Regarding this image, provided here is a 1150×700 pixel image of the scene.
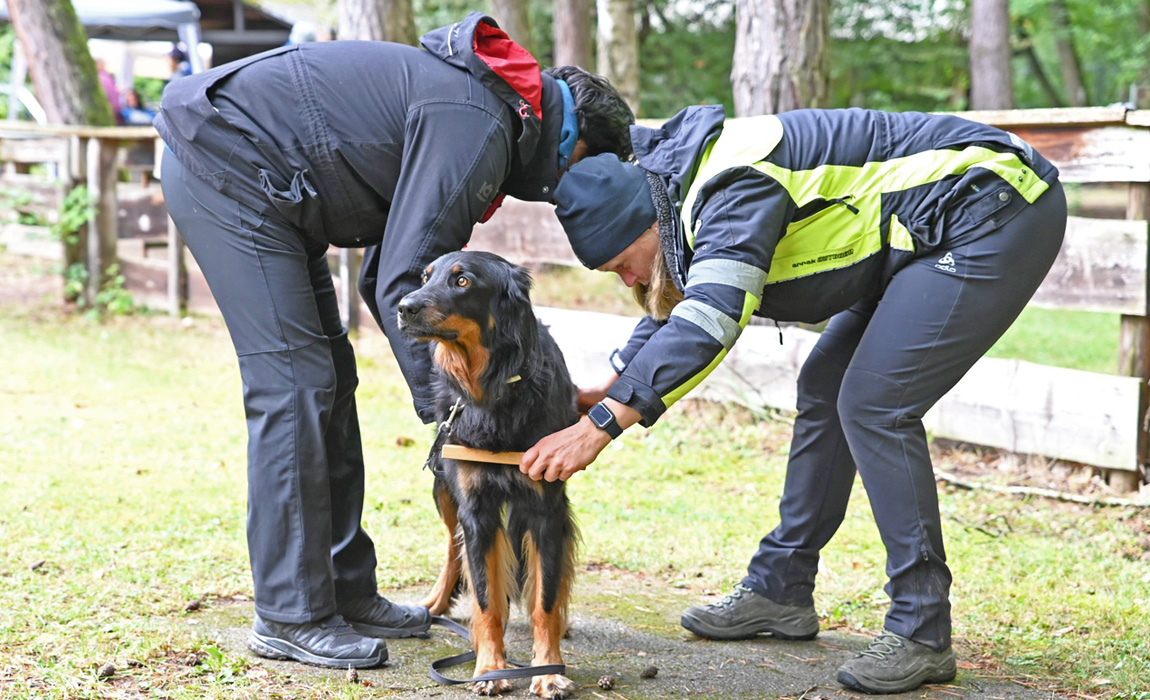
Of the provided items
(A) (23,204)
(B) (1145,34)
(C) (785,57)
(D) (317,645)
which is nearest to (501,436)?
(D) (317,645)

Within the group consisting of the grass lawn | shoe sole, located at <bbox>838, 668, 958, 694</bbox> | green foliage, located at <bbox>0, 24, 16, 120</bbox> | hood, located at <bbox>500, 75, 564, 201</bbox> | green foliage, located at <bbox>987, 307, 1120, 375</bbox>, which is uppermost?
green foliage, located at <bbox>0, 24, 16, 120</bbox>

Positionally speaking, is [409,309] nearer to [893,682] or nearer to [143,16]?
[893,682]

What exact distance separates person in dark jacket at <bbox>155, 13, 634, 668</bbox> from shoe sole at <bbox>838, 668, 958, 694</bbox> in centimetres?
134

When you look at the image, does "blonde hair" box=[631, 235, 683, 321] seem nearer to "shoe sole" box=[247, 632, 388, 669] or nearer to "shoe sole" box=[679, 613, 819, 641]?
"shoe sole" box=[679, 613, 819, 641]

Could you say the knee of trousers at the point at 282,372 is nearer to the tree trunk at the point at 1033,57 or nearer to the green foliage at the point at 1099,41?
the green foliage at the point at 1099,41

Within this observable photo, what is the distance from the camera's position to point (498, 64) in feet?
8.80

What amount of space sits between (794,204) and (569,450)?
835 millimetres

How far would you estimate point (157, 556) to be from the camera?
3898 millimetres

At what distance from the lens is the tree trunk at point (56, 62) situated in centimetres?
988

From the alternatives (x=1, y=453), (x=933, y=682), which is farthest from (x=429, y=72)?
(x=1, y=453)

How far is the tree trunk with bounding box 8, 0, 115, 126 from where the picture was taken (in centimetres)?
988

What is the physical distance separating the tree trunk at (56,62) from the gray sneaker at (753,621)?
8973 millimetres

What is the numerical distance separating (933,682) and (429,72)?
221 cm

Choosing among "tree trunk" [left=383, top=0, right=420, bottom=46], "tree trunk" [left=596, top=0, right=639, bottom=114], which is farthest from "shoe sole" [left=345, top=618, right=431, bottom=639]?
"tree trunk" [left=596, top=0, right=639, bottom=114]
